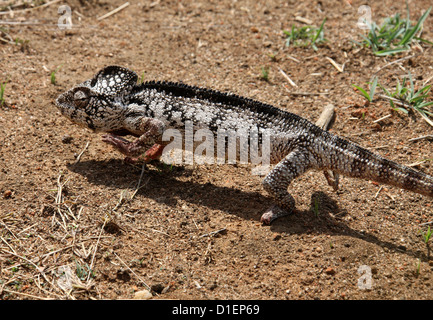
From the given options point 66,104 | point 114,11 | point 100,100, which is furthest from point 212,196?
point 114,11

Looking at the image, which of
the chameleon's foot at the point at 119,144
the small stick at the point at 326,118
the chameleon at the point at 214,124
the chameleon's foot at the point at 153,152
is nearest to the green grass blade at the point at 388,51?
the small stick at the point at 326,118

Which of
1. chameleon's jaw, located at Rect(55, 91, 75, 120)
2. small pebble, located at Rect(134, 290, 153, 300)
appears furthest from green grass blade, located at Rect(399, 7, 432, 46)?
small pebble, located at Rect(134, 290, 153, 300)

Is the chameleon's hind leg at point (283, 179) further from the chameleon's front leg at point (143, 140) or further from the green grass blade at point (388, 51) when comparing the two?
the green grass blade at point (388, 51)

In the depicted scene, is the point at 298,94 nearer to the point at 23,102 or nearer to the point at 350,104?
the point at 350,104

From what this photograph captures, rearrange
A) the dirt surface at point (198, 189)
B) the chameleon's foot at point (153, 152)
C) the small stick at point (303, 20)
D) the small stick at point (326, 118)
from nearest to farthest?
the dirt surface at point (198, 189) → the chameleon's foot at point (153, 152) → the small stick at point (326, 118) → the small stick at point (303, 20)

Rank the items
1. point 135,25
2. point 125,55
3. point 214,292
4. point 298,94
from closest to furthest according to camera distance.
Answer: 1. point 214,292
2. point 298,94
3. point 125,55
4. point 135,25

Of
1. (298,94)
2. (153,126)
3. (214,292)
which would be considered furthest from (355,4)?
(214,292)

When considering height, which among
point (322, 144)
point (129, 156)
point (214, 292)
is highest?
point (322, 144)
